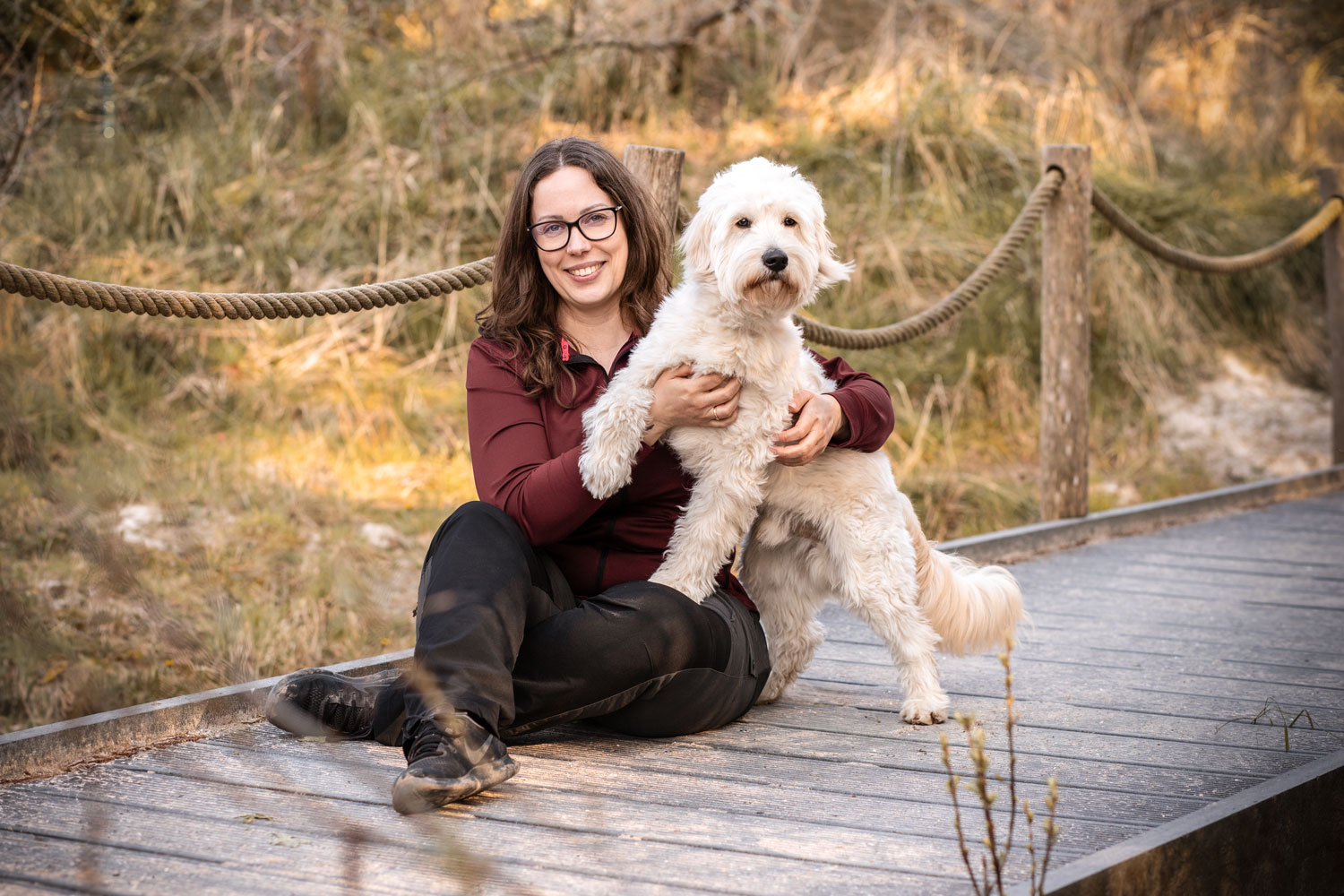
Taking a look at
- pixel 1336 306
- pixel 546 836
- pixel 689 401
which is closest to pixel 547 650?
pixel 546 836

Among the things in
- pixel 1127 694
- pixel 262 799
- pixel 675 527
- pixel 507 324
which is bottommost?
pixel 262 799

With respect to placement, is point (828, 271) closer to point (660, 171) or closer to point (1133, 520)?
point (660, 171)

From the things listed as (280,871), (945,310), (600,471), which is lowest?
(280,871)

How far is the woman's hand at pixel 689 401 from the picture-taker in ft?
8.96

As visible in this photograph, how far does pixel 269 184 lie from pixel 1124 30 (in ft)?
23.1

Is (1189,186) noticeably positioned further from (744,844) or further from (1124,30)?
(744,844)


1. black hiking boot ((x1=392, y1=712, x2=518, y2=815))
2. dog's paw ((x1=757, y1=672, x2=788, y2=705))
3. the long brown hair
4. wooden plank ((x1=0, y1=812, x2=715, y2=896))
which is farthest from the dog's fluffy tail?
wooden plank ((x1=0, y1=812, x2=715, y2=896))

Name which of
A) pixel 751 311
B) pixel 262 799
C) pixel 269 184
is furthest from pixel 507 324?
pixel 269 184

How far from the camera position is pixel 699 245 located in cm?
282

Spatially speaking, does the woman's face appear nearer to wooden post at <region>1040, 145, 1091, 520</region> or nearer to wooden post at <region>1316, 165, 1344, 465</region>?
wooden post at <region>1040, 145, 1091, 520</region>

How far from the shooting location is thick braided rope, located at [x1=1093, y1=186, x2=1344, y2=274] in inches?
203

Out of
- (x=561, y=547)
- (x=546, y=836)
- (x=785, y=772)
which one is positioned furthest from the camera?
(x=561, y=547)

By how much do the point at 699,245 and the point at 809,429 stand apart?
0.48 m

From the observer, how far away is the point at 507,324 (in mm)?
2938
